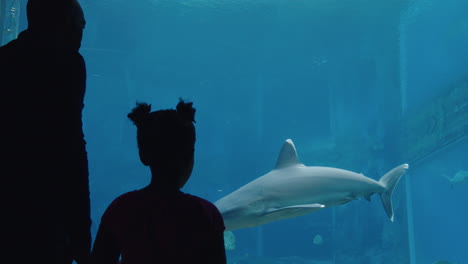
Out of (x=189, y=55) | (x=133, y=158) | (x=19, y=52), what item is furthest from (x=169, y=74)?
(x=19, y=52)

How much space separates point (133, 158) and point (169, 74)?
8.43 metres

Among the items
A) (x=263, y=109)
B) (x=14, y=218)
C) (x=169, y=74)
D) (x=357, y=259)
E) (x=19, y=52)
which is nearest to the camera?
(x=14, y=218)

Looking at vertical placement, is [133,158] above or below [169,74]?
below

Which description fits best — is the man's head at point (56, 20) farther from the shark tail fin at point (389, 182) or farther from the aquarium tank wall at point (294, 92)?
the aquarium tank wall at point (294, 92)

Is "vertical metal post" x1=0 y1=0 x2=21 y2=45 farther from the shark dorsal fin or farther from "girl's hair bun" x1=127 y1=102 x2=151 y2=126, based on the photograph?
"girl's hair bun" x1=127 y1=102 x2=151 y2=126

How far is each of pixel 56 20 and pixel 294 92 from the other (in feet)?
117

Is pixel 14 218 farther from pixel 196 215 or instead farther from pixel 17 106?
pixel 196 215

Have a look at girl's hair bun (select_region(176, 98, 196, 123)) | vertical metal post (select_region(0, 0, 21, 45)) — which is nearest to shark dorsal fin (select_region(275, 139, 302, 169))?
girl's hair bun (select_region(176, 98, 196, 123))

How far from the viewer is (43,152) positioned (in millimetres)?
1452

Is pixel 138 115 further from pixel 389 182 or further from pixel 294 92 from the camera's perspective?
pixel 294 92

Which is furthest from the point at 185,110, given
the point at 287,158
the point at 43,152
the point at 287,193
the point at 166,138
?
the point at 287,158

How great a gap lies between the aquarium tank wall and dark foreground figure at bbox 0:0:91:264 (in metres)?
15.2

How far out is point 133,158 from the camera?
34875mm

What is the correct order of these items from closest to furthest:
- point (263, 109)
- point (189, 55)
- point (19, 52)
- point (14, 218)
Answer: point (14, 218)
point (19, 52)
point (189, 55)
point (263, 109)
